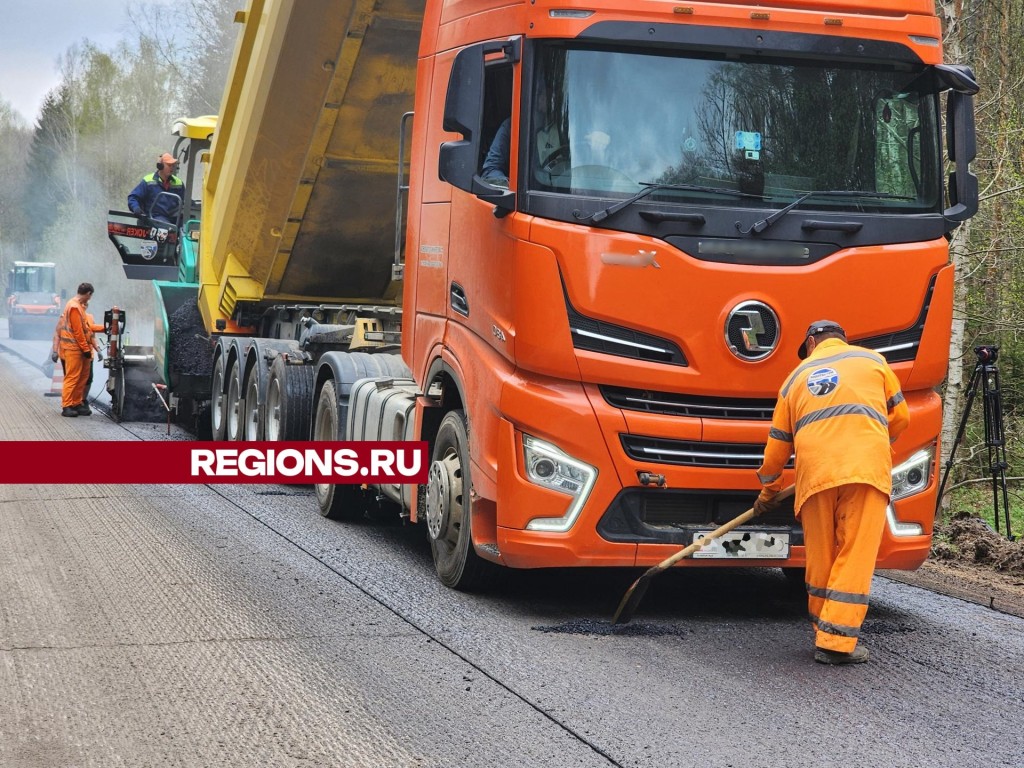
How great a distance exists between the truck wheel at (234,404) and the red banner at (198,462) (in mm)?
138

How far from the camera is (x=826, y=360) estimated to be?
18.8 ft

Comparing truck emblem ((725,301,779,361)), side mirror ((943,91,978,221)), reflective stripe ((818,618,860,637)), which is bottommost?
reflective stripe ((818,618,860,637))

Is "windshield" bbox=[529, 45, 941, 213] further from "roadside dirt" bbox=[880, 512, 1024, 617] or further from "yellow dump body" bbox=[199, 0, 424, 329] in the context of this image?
"yellow dump body" bbox=[199, 0, 424, 329]

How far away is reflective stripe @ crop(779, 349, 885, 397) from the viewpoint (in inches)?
225

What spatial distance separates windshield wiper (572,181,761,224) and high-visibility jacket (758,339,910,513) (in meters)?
0.85

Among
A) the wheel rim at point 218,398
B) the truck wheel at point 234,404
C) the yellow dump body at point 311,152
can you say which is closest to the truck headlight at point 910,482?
the yellow dump body at point 311,152

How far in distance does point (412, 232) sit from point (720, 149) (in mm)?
2197

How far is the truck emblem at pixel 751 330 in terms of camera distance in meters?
6.14

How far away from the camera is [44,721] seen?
458 cm

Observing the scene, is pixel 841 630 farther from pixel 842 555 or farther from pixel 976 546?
pixel 976 546

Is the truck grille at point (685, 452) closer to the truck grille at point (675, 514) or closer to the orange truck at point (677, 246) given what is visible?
the orange truck at point (677, 246)

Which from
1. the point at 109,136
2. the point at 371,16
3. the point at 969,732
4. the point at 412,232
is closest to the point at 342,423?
the point at 412,232

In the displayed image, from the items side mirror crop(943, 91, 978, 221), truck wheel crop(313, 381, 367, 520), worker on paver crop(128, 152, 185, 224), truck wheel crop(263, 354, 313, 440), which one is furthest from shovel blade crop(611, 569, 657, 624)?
worker on paver crop(128, 152, 185, 224)

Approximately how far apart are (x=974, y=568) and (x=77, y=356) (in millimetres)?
12133
